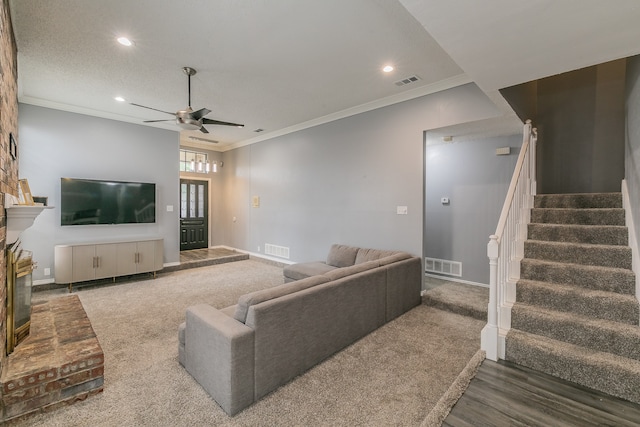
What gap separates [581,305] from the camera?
2.48 m

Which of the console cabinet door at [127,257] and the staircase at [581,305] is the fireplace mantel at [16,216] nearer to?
the console cabinet door at [127,257]

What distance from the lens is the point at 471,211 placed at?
15.6 ft

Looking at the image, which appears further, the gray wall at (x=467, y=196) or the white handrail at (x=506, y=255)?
the gray wall at (x=467, y=196)

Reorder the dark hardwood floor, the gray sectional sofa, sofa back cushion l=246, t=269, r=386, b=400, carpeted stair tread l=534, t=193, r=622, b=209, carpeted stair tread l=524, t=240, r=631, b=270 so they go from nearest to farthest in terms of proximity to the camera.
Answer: the dark hardwood floor → the gray sectional sofa → sofa back cushion l=246, t=269, r=386, b=400 → carpeted stair tread l=524, t=240, r=631, b=270 → carpeted stair tread l=534, t=193, r=622, b=209

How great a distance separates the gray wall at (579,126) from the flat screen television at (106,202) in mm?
6492

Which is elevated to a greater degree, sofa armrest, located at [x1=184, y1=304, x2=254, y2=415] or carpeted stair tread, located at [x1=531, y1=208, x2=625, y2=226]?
carpeted stair tread, located at [x1=531, y1=208, x2=625, y2=226]

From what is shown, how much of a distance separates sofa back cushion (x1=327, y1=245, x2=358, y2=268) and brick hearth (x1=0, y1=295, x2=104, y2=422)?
3270 millimetres

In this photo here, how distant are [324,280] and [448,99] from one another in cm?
300

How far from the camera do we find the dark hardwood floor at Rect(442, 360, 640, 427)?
1.81m

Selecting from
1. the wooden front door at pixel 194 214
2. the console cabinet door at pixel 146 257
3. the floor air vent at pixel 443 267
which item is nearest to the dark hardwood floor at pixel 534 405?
the floor air vent at pixel 443 267

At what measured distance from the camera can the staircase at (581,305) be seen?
2.13m

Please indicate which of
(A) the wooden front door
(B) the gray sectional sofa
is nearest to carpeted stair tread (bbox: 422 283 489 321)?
(B) the gray sectional sofa

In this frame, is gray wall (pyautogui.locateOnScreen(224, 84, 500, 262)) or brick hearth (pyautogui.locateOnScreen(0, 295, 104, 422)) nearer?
brick hearth (pyautogui.locateOnScreen(0, 295, 104, 422))

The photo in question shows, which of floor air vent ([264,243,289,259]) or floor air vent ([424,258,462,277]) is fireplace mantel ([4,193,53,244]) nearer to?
floor air vent ([264,243,289,259])
